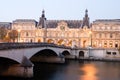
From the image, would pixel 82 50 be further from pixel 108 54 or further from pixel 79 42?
pixel 79 42

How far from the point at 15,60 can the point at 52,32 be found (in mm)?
95222

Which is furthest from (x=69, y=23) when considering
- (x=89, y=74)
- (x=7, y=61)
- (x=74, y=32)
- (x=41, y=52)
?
(x=7, y=61)

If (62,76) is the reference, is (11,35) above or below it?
above

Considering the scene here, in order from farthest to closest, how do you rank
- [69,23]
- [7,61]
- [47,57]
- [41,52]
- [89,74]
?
[69,23] < [47,57] < [41,52] < [89,74] < [7,61]

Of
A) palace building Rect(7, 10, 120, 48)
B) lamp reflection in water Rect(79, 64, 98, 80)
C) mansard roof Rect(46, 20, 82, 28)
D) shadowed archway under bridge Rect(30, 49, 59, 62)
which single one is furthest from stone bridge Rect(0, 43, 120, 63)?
mansard roof Rect(46, 20, 82, 28)

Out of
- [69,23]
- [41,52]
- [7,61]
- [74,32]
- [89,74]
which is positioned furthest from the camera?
[69,23]

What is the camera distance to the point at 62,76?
5784 cm

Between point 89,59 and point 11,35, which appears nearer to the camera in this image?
point 89,59

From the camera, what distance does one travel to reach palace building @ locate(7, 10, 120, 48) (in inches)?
5384

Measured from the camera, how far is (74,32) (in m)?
140

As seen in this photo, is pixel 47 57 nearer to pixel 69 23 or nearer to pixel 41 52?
pixel 41 52

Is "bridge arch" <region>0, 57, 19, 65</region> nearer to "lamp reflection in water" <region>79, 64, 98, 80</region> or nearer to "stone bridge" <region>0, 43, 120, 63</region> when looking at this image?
"stone bridge" <region>0, 43, 120, 63</region>

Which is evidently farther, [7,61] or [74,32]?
[74,32]

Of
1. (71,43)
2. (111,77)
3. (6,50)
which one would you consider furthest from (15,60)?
(71,43)
